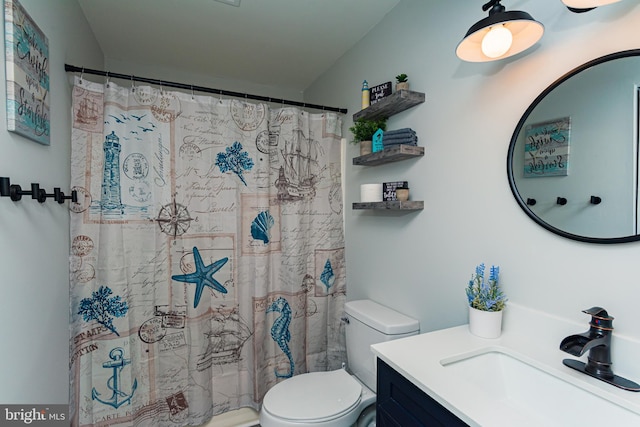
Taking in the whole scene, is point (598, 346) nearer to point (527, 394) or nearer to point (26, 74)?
point (527, 394)

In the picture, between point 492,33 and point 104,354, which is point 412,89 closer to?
point 492,33

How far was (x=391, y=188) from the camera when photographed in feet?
5.20

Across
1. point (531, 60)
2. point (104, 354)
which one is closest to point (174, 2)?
point (531, 60)

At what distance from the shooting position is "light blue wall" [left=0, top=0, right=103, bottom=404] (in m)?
0.95

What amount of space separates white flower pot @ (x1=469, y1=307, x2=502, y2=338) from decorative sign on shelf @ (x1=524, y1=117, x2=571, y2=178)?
1.69 feet

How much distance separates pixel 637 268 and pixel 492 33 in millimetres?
819

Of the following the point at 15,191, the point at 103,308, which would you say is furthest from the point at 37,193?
the point at 103,308

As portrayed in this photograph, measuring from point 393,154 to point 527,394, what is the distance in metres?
1.06

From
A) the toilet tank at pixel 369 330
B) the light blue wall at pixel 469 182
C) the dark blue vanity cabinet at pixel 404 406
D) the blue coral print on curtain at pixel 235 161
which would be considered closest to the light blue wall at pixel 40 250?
the blue coral print on curtain at pixel 235 161

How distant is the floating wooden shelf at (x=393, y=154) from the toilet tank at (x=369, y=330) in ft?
2.72

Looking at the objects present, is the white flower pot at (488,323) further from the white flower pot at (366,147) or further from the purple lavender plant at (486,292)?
the white flower pot at (366,147)

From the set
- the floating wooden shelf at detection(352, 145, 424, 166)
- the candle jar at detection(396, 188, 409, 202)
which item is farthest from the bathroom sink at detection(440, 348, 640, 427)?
the floating wooden shelf at detection(352, 145, 424, 166)

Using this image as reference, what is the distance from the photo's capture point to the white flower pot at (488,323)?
Answer: 1.08 metres

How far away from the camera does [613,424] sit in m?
0.73
